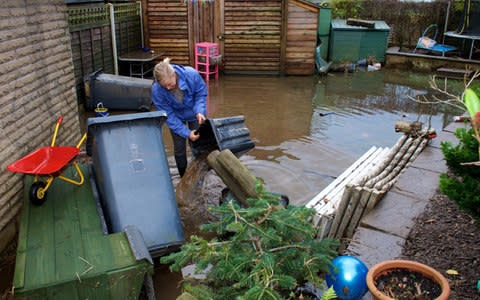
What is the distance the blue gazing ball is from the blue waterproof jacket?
2696 mm

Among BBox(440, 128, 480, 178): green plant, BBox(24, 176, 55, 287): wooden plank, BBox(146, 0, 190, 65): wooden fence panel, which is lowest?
BBox(24, 176, 55, 287): wooden plank

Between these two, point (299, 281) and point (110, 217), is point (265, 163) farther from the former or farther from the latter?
point (299, 281)

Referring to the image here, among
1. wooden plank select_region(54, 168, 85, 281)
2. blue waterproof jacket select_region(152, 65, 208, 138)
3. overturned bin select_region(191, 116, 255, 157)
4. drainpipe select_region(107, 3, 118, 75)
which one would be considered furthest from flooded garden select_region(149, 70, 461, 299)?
drainpipe select_region(107, 3, 118, 75)

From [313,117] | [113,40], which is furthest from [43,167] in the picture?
[113,40]

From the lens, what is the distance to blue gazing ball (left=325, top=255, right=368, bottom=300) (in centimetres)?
300

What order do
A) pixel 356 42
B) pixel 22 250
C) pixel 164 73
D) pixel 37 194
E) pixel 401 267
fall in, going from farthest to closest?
pixel 356 42 → pixel 164 73 → pixel 37 194 → pixel 22 250 → pixel 401 267

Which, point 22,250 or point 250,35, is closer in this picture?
point 22,250

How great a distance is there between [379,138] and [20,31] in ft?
20.0

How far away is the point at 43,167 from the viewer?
388 centimetres

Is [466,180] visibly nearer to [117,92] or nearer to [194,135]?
[194,135]

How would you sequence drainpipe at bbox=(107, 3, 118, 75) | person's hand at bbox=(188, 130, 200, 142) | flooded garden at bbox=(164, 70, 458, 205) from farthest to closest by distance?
1. drainpipe at bbox=(107, 3, 118, 75)
2. flooded garden at bbox=(164, 70, 458, 205)
3. person's hand at bbox=(188, 130, 200, 142)

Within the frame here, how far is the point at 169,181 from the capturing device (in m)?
3.94

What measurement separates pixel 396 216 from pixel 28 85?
4.24 m

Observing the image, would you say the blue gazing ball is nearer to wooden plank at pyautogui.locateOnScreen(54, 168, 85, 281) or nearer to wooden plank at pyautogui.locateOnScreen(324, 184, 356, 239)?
wooden plank at pyautogui.locateOnScreen(324, 184, 356, 239)
